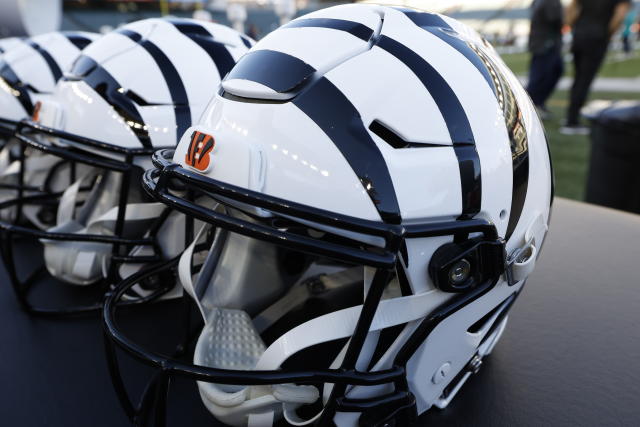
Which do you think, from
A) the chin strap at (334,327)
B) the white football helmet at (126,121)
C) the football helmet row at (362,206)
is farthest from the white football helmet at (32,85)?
the chin strap at (334,327)

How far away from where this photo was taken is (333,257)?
16.7 inches

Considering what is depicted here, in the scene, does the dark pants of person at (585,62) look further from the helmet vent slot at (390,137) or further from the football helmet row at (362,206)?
the helmet vent slot at (390,137)

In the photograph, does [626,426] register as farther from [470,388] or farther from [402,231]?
[402,231]

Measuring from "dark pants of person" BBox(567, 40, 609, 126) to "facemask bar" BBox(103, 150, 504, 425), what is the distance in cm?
281

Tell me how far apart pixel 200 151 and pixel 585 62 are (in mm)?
2974

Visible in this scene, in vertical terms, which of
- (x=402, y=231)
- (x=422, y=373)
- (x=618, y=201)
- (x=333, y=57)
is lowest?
(x=618, y=201)

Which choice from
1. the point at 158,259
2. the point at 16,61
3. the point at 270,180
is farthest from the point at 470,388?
the point at 16,61

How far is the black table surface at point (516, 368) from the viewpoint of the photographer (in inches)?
21.6

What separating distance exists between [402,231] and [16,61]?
3.28 ft

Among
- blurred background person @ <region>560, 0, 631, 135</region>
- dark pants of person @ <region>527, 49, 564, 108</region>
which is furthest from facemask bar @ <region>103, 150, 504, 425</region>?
dark pants of person @ <region>527, 49, 564, 108</region>

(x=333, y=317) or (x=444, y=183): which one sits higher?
(x=444, y=183)

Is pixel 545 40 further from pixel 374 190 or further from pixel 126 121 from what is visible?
pixel 374 190

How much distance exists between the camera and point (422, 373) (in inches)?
21.0

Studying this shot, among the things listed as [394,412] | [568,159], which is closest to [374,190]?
[394,412]
